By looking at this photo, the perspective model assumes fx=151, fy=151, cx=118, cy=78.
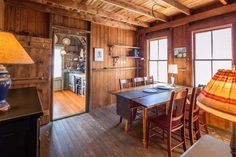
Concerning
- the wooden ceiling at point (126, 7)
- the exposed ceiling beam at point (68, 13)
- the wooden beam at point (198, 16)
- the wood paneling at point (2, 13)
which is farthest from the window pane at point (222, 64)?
the wood paneling at point (2, 13)

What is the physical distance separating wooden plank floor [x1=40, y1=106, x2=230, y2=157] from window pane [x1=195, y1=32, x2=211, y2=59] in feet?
5.87

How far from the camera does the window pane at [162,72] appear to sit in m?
4.65

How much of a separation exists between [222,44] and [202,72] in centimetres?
76

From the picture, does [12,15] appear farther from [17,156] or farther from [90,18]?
[17,156]

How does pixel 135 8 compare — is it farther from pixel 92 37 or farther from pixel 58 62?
pixel 58 62

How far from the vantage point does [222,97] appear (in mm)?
675

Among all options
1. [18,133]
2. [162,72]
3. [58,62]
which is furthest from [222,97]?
[58,62]

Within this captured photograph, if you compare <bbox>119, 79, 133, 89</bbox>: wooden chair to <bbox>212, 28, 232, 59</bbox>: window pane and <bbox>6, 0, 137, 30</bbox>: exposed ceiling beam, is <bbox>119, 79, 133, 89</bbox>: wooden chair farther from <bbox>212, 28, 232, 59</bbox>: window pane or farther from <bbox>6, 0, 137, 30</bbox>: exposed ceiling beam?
<bbox>212, 28, 232, 59</bbox>: window pane

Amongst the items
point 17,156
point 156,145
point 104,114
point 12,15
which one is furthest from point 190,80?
point 12,15

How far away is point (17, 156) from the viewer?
42.7 inches

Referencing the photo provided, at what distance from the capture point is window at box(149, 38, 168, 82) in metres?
4.65

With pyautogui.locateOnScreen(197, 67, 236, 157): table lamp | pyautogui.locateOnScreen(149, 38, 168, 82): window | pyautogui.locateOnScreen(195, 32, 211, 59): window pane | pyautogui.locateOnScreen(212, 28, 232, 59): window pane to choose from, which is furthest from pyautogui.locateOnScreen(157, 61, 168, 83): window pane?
pyautogui.locateOnScreen(197, 67, 236, 157): table lamp

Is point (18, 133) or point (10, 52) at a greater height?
point (10, 52)

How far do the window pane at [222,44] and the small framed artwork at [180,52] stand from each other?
682 millimetres
